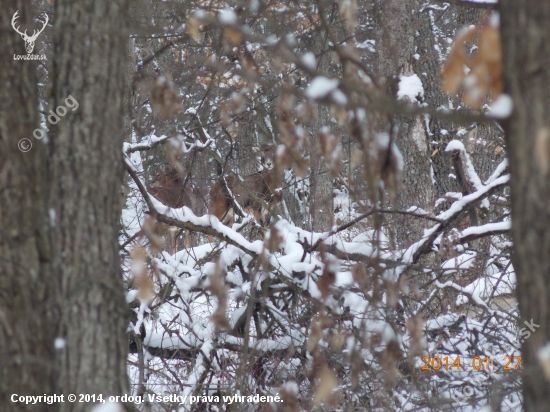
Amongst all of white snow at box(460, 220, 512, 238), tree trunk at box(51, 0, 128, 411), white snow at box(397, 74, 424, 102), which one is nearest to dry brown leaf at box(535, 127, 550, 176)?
tree trunk at box(51, 0, 128, 411)

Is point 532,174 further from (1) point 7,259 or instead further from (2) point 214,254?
(2) point 214,254

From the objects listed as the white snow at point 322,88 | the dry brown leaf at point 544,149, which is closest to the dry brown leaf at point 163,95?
the white snow at point 322,88

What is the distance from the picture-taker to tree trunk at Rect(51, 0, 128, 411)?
8.62 ft

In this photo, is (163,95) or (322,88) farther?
(163,95)

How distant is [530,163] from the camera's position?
1.82 meters

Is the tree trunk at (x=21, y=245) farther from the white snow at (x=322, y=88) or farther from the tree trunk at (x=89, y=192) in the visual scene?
the white snow at (x=322, y=88)

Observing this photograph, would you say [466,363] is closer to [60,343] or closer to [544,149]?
[60,343]

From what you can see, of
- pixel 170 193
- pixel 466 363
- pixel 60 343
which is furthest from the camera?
pixel 170 193

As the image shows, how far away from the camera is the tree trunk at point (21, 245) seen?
2572mm

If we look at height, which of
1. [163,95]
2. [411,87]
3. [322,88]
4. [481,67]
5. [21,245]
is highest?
[411,87]
